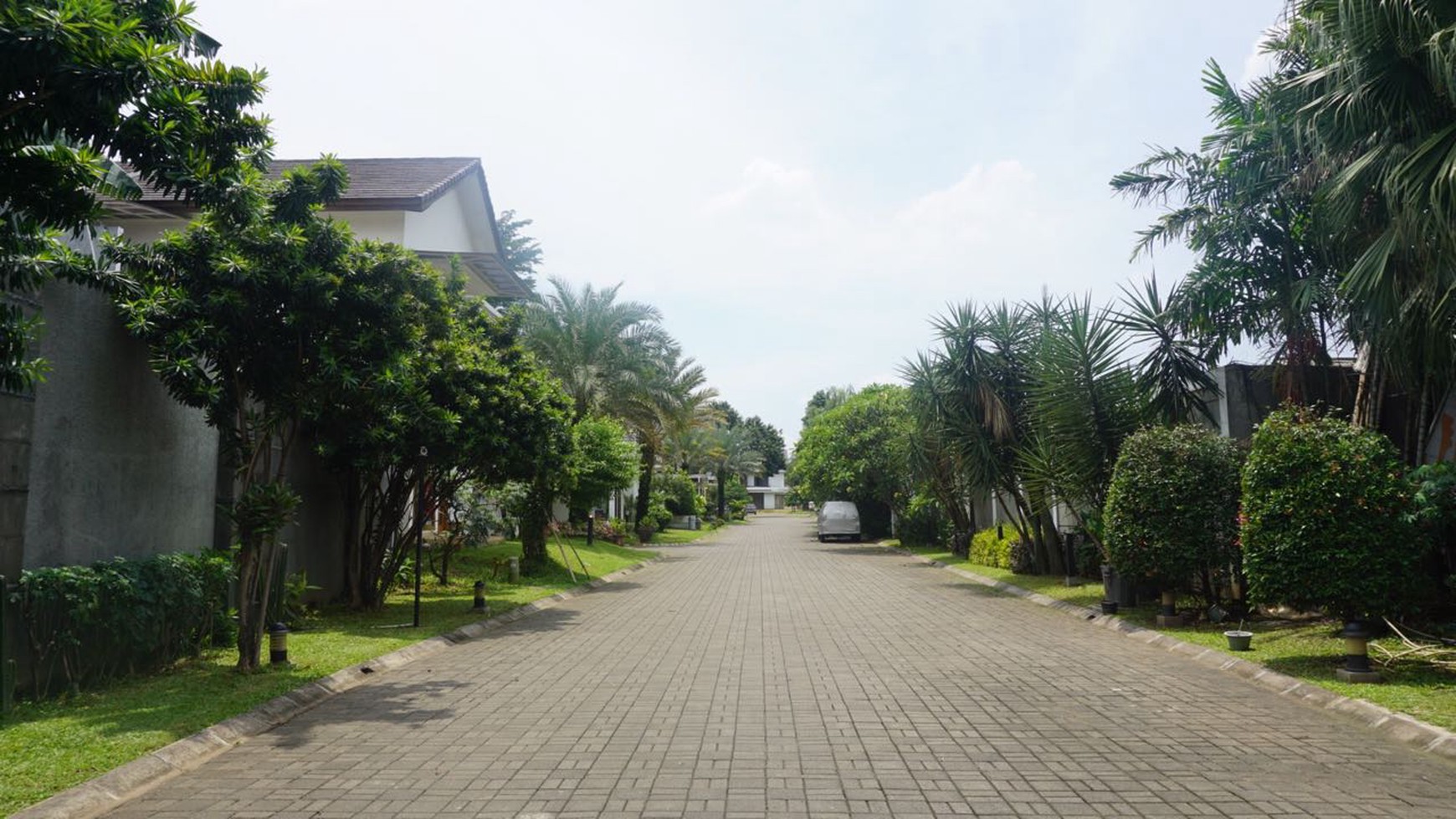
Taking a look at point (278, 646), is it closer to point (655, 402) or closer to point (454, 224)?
point (454, 224)

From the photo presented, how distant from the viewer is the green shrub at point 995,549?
2391cm

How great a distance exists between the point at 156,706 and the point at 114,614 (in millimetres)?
1228

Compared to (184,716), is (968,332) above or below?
above

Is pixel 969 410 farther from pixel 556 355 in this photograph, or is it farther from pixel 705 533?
pixel 705 533

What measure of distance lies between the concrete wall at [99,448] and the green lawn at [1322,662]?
1117cm

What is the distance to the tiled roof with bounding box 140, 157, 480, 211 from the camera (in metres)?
21.4

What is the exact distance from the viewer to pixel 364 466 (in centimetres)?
1411

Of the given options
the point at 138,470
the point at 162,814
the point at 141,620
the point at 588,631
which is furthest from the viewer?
the point at 588,631

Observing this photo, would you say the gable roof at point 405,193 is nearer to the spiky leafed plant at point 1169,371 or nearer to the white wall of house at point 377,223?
the white wall of house at point 377,223

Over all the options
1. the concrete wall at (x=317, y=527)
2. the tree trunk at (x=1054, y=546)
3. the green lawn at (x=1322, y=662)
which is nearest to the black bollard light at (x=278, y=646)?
the concrete wall at (x=317, y=527)

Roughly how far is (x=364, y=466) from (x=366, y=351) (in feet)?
14.0

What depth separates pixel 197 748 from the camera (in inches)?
271

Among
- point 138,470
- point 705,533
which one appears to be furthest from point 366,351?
point 705,533

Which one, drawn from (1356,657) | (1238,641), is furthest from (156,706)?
(1238,641)
